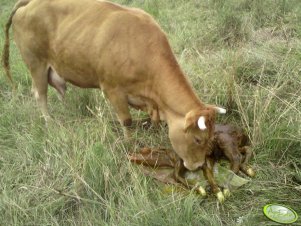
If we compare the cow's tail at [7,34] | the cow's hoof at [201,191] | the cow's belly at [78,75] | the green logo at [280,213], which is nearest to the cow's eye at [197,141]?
the cow's hoof at [201,191]

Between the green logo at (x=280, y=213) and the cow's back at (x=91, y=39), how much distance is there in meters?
1.30

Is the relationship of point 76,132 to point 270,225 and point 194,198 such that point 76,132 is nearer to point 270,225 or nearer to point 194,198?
point 194,198

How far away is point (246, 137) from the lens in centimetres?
367

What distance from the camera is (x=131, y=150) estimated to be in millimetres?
3707

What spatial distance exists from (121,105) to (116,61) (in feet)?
1.27

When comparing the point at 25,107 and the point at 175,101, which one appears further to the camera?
the point at 25,107

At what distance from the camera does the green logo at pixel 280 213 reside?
2.85 metres

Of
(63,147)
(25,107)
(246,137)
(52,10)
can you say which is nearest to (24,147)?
(63,147)

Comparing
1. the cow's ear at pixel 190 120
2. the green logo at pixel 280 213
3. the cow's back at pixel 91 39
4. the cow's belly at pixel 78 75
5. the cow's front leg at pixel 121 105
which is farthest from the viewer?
the cow's belly at pixel 78 75

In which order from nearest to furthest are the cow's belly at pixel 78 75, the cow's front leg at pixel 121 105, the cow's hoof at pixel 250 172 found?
the cow's hoof at pixel 250 172, the cow's front leg at pixel 121 105, the cow's belly at pixel 78 75

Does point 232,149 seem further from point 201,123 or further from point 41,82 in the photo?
point 41,82

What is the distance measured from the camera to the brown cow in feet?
10.6

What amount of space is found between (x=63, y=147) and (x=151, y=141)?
0.76 m

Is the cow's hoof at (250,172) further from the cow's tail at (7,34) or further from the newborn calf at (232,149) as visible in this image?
the cow's tail at (7,34)
